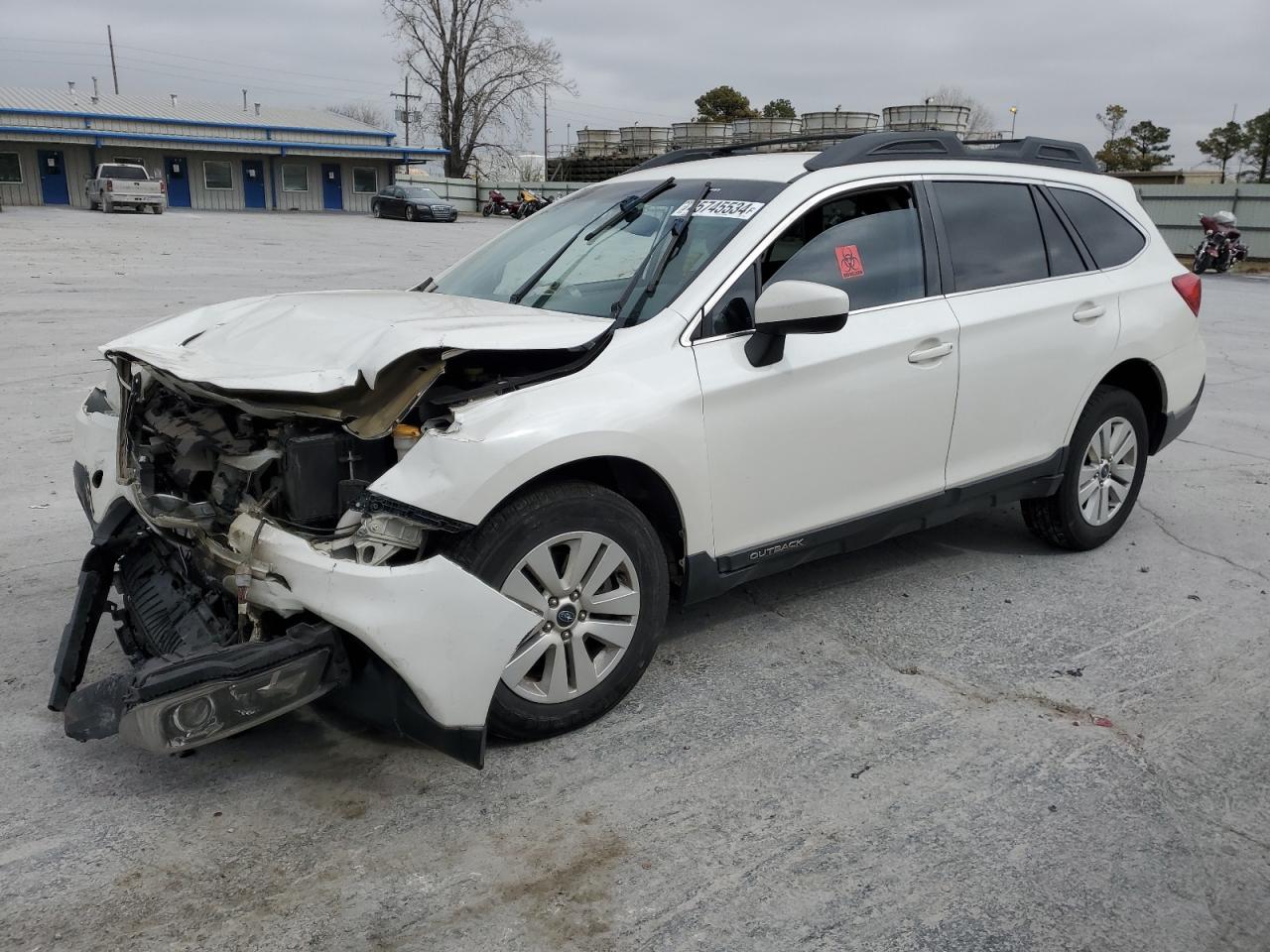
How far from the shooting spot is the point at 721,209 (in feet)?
13.0

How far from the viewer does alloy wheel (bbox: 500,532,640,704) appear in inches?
124

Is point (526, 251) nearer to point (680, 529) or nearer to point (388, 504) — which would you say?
point (680, 529)

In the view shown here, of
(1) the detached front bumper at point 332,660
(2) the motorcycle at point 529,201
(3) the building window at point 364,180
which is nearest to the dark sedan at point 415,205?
(2) the motorcycle at point 529,201

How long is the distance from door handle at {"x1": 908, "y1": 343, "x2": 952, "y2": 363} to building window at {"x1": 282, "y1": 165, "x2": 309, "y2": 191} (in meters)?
51.2

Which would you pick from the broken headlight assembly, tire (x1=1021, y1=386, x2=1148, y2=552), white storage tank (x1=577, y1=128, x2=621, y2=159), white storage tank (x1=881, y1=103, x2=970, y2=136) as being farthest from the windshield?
white storage tank (x1=577, y1=128, x2=621, y2=159)

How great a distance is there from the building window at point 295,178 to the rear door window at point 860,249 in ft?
167

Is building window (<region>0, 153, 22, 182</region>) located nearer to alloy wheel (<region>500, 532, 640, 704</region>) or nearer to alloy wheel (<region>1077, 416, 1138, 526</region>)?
alloy wheel (<region>1077, 416, 1138, 526</region>)

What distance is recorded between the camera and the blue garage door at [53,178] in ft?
147

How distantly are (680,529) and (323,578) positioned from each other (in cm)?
124

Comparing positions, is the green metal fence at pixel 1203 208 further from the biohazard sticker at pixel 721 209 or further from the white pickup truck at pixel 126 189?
the white pickup truck at pixel 126 189

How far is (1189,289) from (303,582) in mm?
4652

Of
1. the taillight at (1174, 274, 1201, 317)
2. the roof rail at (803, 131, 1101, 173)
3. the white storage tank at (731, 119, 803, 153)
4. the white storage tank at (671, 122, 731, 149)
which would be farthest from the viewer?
the white storage tank at (731, 119, 803, 153)

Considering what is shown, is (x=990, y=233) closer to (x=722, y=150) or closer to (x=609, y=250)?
(x=722, y=150)

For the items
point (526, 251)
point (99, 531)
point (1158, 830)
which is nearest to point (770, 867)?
point (1158, 830)
